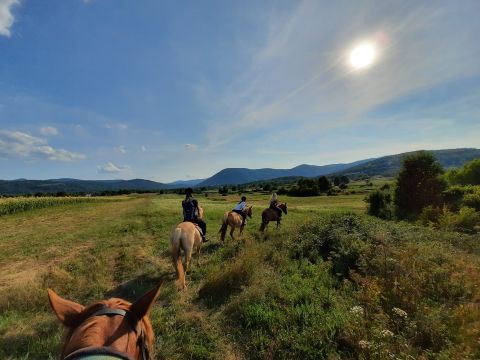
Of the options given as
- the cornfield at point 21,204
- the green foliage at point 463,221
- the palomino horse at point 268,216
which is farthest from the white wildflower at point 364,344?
the cornfield at point 21,204

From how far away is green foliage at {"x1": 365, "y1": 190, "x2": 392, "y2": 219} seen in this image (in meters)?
29.3

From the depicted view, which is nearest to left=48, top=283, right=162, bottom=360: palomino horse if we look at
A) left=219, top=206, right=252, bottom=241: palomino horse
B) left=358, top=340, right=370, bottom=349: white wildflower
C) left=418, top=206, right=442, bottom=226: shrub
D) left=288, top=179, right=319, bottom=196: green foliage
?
left=358, top=340, right=370, bottom=349: white wildflower

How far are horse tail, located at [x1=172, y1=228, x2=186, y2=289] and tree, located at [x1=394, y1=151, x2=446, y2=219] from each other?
23.3 meters

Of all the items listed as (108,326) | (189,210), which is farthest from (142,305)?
(189,210)

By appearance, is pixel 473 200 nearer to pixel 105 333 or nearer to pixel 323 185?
pixel 105 333

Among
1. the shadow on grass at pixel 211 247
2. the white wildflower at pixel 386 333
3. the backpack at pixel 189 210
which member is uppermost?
the backpack at pixel 189 210

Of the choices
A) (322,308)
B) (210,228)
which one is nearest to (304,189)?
(210,228)

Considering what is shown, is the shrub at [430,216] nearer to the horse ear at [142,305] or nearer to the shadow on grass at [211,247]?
the shadow on grass at [211,247]

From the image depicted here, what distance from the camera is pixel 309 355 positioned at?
5219 mm

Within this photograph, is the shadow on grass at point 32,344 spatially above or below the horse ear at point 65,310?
below

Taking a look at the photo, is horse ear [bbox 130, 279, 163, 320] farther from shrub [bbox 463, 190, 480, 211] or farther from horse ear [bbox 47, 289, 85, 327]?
shrub [bbox 463, 190, 480, 211]

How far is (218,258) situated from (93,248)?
7.73 meters

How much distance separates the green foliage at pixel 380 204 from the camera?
A: 1152 inches

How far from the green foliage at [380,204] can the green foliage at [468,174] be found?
49.3 ft
